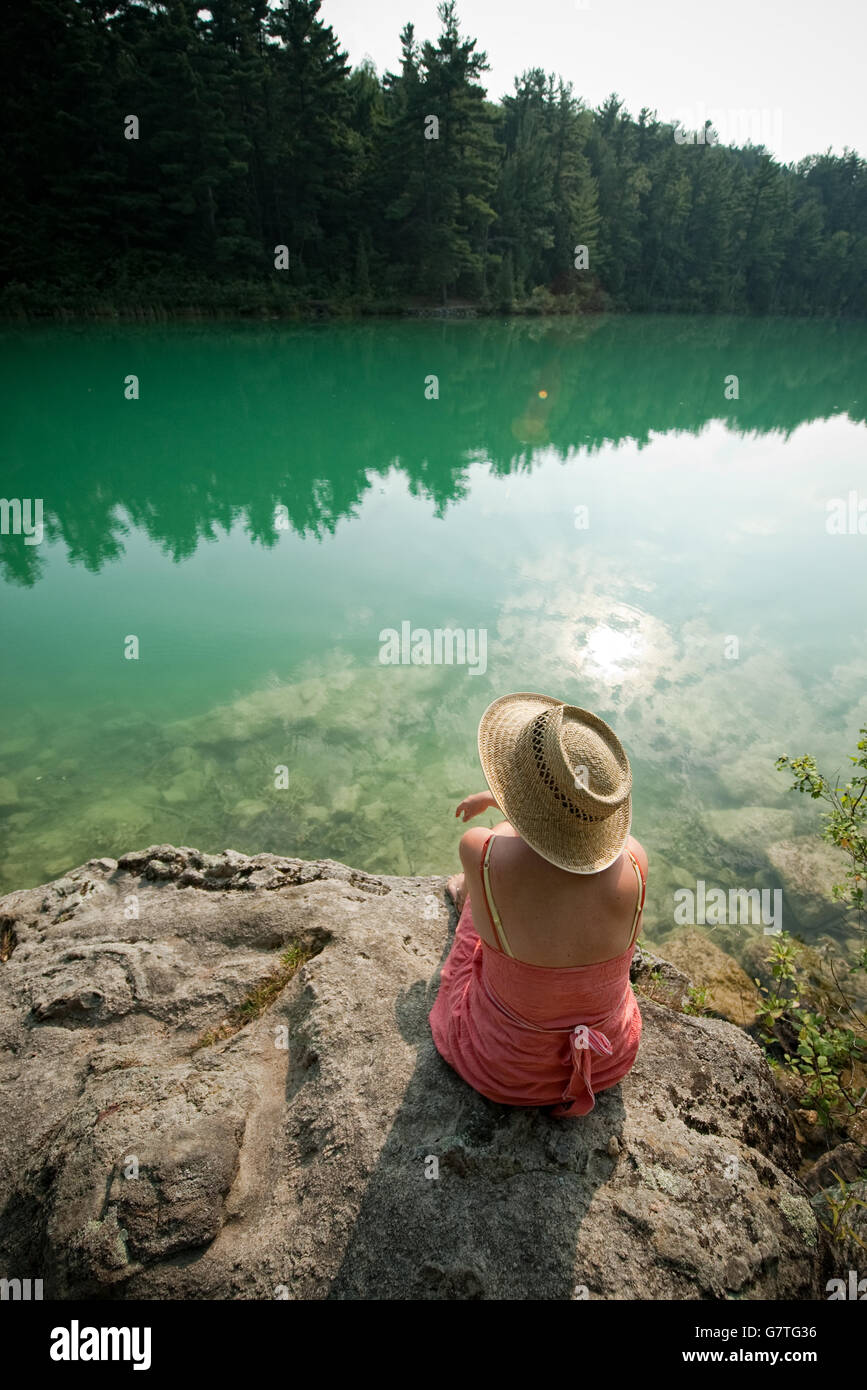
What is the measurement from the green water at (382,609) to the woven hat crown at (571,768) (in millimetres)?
2877

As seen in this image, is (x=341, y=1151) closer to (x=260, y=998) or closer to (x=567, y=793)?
(x=260, y=998)

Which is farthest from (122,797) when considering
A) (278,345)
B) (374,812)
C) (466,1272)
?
(278,345)

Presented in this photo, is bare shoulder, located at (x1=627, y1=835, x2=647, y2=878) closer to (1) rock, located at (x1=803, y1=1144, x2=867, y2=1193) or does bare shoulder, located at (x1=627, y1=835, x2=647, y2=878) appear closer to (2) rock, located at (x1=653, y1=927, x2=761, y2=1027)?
(1) rock, located at (x1=803, y1=1144, x2=867, y2=1193)

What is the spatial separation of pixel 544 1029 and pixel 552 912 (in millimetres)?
378

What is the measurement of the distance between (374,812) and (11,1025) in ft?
8.68

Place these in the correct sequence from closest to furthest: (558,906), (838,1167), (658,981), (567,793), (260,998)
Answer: (567,793), (558,906), (838,1167), (260,998), (658,981)

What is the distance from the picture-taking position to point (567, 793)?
1.58 meters

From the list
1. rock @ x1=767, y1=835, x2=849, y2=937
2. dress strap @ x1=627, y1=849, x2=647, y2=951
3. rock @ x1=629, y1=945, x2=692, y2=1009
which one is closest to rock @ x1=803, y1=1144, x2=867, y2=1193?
rock @ x1=629, y1=945, x2=692, y2=1009

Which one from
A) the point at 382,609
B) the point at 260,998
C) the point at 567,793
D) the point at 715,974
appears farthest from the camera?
the point at 382,609

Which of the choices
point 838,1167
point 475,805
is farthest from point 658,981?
point 475,805

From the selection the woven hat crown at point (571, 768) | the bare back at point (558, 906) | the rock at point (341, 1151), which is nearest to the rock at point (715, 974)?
the rock at point (341, 1151)

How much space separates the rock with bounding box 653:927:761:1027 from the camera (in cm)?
353

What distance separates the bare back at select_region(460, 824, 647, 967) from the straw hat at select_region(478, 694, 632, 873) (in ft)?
0.25
